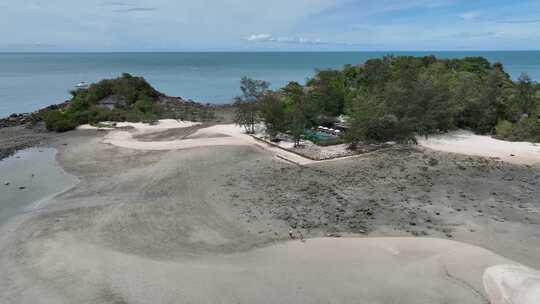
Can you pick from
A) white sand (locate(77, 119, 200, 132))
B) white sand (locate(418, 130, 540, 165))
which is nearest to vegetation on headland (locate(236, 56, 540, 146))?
white sand (locate(418, 130, 540, 165))

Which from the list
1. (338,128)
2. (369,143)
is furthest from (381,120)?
(338,128)

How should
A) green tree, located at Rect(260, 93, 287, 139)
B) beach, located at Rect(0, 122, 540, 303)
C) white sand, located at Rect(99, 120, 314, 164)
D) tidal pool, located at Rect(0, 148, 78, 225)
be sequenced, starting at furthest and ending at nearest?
green tree, located at Rect(260, 93, 287, 139), white sand, located at Rect(99, 120, 314, 164), tidal pool, located at Rect(0, 148, 78, 225), beach, located at Rect(0, 122, 540, 303)

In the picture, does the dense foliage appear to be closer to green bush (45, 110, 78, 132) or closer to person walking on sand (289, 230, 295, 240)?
green bush (45, 110, 78, 132)

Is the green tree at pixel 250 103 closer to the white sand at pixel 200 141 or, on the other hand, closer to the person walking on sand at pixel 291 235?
the white sand at pixel 200 141

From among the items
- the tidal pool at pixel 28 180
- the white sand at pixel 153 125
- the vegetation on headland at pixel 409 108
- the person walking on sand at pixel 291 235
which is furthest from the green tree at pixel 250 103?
the person walking on sand at pixel 291 235

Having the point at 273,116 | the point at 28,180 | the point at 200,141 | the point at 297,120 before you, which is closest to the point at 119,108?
the point at 200,141
